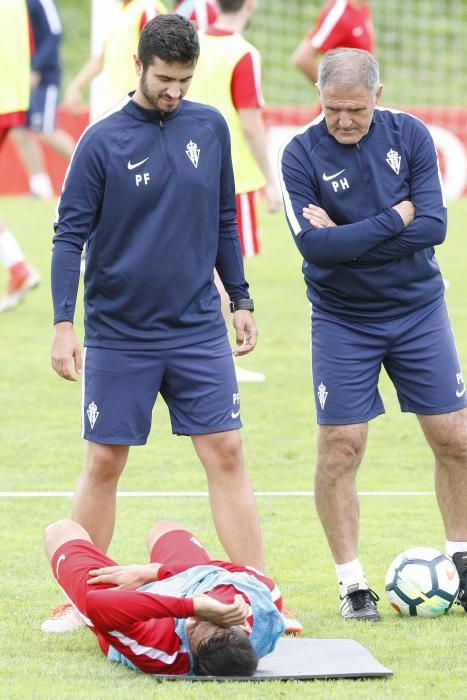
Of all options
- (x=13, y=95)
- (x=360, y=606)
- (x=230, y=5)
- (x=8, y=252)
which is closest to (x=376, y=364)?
(x=360, y=606)

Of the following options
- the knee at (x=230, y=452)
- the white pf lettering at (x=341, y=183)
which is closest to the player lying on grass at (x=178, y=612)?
the knee at (x=230, y=452)

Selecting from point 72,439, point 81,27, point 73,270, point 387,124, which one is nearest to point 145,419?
point 73,270

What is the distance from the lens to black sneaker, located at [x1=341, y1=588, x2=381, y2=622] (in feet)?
19.7

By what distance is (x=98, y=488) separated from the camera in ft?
19.5

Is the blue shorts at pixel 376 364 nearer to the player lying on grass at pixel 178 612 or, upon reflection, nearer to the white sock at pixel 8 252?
the player lying on grass at pixel 178 612

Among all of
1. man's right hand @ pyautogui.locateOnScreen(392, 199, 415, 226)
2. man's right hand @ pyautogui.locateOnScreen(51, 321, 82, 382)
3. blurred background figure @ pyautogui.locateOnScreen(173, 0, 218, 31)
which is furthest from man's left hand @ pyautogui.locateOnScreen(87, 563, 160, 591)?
blurred background figure @ pyautogui.locateOnScreen(173, 0, 218, 31)

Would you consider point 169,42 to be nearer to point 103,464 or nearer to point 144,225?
point 144,225

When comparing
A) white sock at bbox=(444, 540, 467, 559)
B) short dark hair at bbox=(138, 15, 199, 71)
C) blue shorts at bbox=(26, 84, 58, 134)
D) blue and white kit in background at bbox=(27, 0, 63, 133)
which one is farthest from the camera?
blue shorts at bbox=(26, 84, 58, 134)

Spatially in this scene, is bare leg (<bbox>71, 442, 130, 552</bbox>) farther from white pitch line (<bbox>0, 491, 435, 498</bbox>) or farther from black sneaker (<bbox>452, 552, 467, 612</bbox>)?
white pitch line (<bbox>0, 491, 435, 498</bbox>)

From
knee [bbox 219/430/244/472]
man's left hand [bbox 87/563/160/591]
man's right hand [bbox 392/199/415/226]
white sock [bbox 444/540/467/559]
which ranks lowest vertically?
white sock [bbox 444/540/467/559]

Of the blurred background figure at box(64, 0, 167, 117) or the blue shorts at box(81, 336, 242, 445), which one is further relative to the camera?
the blurred background figure at box(64, 0, 167, 117)

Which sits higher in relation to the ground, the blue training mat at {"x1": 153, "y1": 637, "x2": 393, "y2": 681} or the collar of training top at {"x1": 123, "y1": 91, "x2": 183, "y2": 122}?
the collar of training top at {"x1": 123, "y1": 91, "x2": 183, "y2": 122}

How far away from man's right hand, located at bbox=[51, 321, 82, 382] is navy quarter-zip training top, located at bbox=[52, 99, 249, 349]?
0.05 metres

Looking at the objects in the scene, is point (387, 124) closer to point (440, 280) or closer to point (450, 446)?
point (440, 280)
